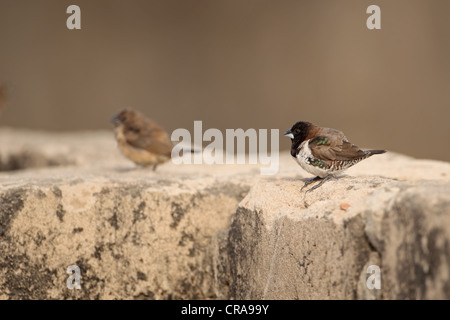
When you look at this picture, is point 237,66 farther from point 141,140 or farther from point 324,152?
point 324,152

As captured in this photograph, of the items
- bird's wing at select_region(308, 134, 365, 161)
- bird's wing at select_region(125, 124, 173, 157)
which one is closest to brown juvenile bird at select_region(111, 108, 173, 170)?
bird's wing at select_region(125, 124, 173, 157)

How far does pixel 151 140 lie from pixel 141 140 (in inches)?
2.7

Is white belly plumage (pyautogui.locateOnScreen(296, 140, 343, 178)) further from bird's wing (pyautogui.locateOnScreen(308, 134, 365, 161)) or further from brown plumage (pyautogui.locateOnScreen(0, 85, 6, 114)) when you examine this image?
brown plumage (pyautogui.locateOnScreen(0, 85, 6, 114))

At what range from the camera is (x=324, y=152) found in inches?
124

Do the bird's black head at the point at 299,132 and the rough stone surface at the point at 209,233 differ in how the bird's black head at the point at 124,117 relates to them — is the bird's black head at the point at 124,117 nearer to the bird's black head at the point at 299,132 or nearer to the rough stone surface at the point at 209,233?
the rough stone surface at the point at 209,233

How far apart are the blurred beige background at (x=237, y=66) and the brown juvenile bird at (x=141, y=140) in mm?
3499

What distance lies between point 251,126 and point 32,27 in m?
3.76

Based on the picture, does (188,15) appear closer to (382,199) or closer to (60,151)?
(60,151)

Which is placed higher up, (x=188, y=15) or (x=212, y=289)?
(x=188, y=15)

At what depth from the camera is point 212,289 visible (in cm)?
360

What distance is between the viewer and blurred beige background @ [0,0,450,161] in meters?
9.05

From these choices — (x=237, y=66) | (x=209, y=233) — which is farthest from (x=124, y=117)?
(x=237, y=66)

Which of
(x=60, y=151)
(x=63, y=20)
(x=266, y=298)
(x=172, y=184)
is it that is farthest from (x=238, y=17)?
(x=266, y=298)

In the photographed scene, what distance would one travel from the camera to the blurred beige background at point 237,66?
Result: 9.05 meters
